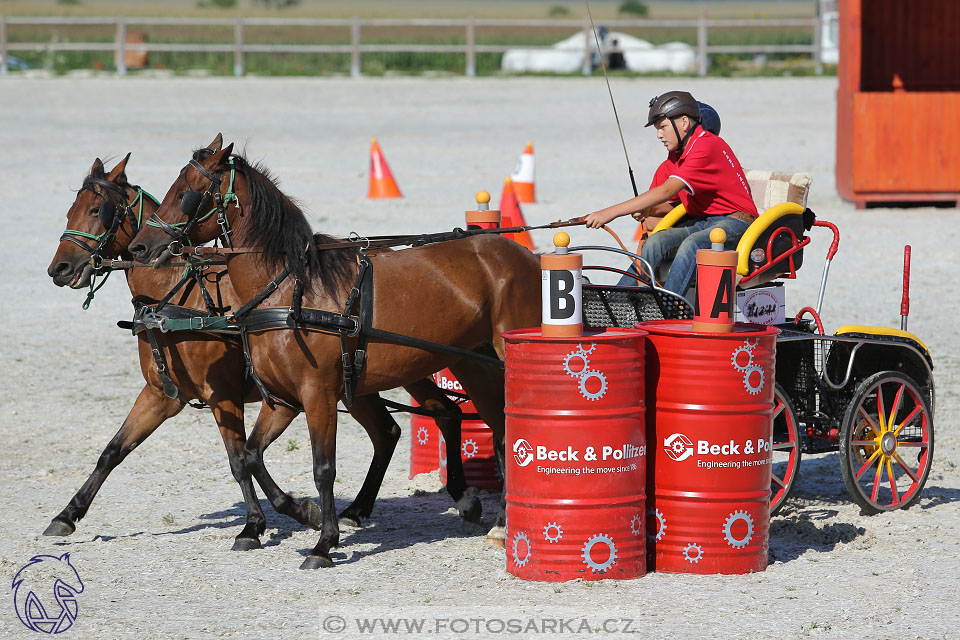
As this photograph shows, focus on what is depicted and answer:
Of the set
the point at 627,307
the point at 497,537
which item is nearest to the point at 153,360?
the point at 497,537

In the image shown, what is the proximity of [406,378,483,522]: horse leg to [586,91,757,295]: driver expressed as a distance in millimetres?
1436

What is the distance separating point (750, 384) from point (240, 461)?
9.02ft

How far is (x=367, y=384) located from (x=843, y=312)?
7.19 m

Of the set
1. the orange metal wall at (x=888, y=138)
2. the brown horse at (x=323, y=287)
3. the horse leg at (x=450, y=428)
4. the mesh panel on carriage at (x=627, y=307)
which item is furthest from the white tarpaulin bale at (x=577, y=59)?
the brown horse at (x=323, y=287)

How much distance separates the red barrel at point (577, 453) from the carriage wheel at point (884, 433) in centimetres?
165

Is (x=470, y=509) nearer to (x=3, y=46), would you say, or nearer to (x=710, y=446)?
(x=710, y=446)

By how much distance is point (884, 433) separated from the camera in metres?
7.27

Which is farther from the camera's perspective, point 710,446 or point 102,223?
point 102,223

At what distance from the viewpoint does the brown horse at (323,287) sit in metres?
6.29

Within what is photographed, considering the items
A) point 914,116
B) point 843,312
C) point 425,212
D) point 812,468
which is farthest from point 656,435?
point 914,116

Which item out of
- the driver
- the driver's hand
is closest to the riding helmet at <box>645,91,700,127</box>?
the driver

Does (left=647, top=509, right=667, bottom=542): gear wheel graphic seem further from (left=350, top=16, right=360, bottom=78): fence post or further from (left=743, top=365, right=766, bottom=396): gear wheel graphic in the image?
(left=350, top=16, right=360, bottom=78): fence post

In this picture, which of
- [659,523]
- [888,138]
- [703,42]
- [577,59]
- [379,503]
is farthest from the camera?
[577,59]

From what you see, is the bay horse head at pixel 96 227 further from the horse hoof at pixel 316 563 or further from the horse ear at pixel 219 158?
the horse hoof at pixel 316 563
